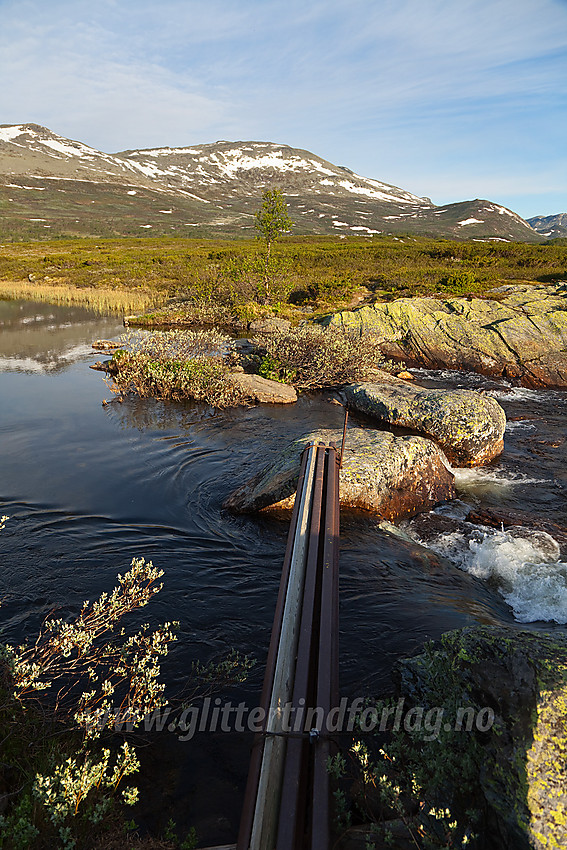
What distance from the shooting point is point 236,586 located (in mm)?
6016

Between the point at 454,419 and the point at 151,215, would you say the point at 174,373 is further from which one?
the point at 151,215

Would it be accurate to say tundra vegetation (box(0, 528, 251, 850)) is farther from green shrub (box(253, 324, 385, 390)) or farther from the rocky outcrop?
the rocky outcrop

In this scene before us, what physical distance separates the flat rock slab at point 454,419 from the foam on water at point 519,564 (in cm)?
326

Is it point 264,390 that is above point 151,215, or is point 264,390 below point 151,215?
below

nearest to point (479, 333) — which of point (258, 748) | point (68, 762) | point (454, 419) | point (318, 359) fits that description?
point (318, 359)

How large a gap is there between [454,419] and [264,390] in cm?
592

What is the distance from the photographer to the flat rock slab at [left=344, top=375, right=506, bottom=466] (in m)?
10.2

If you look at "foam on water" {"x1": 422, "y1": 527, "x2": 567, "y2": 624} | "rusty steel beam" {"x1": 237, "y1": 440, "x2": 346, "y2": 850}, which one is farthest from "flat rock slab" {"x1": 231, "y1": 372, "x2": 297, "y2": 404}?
"rusty steel beam" {"x1": 237, "y1": 440, "x2": 346, "y2": 850}

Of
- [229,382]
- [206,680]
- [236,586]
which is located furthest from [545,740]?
[229,382]

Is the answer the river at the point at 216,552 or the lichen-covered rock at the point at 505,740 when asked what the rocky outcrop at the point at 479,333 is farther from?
the lichen-covered rock at the point at 505,740

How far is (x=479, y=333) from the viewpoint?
18.6m

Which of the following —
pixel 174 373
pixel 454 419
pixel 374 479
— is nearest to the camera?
pixel 374 479

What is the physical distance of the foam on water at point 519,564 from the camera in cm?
557

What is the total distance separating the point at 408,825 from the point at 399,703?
1265 mm
